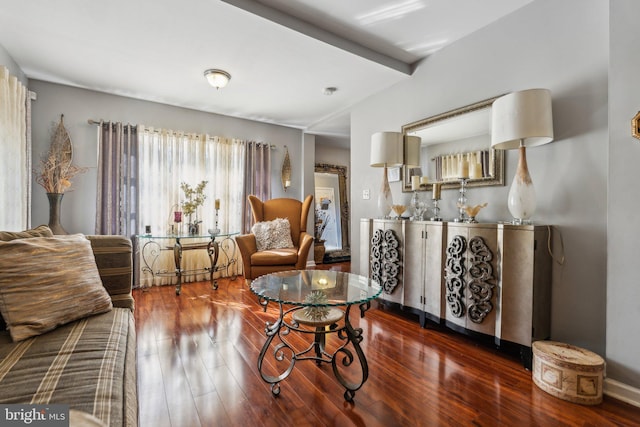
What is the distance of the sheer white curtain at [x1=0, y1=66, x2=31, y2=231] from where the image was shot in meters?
2.29

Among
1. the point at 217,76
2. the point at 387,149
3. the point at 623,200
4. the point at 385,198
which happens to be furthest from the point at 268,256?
the point at 623,200

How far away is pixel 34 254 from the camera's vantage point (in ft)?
4.29

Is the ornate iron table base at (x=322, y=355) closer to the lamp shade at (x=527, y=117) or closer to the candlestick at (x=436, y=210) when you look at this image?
the candlestick at (x=436, y=210)

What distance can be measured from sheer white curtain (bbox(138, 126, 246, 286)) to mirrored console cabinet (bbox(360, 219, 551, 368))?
2.60 m

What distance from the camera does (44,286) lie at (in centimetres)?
128

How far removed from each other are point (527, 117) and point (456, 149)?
30.4 inches

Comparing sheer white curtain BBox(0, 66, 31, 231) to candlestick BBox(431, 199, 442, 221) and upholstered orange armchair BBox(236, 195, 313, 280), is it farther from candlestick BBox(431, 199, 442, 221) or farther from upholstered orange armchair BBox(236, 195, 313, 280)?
candlestick BBox(431, 199, 442, 221)

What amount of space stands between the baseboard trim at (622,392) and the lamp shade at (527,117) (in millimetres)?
1439

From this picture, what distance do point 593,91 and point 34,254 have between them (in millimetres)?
3222

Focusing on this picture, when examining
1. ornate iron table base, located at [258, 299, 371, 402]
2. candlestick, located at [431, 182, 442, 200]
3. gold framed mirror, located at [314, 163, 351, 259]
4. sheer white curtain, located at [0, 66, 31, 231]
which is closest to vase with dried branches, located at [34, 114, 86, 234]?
sheer white curtain, located at [0, 66, 31, 231]

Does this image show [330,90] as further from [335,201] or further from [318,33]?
[335,201]

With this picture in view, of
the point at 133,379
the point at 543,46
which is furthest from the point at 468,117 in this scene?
the point at 133,379

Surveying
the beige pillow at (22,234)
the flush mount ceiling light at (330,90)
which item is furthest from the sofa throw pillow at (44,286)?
the flush mount ceiling light at (330,90)

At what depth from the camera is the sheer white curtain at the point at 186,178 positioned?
3.74 m
